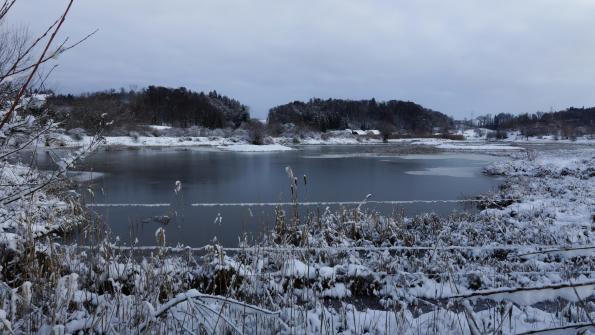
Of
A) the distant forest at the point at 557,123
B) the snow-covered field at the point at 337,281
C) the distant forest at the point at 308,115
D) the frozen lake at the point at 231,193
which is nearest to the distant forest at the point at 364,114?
the distant forest at the point at 308,115

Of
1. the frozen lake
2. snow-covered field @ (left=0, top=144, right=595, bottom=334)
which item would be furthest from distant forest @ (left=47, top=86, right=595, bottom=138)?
snow-covered field @ (left=0, top=144, right=595, bottom=334)

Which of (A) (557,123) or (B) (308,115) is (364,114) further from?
(A) (557,123)

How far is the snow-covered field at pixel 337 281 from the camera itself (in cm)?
205

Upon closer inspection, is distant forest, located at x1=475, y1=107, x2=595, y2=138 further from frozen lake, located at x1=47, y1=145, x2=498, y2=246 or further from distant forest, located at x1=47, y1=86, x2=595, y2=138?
frozen lake, located at x1=47, y1=145, x2=498, y2=246

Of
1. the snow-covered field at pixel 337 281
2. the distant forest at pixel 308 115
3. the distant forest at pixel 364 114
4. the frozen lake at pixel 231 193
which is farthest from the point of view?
the distant forest at pixel 364 114

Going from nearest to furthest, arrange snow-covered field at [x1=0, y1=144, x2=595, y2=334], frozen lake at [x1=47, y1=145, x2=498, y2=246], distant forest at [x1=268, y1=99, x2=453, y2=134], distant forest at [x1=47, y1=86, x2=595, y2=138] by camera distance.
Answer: snow-covered field at [x1=0, y1=144, x2=595, y2=334]
frozen lake at [x1=47, y1=145, x2=498, y2=246]
distant forest at [x1=47, y1=86, x2=595, y2=138]
distant forest at [x1=268, y1=99, x2=453, y2=134]

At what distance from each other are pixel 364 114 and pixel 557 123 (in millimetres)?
44462

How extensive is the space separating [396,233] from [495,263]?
182 centimetres

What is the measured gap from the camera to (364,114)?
111438 mm

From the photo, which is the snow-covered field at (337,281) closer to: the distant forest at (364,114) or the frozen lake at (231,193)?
the frozen lake at (231,193)

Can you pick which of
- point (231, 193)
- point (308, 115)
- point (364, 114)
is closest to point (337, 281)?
point (231, 193)

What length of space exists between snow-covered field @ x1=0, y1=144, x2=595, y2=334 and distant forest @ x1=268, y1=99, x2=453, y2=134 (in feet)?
272

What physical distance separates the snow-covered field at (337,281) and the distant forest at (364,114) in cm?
8304

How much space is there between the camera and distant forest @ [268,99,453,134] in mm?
92438
